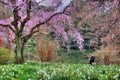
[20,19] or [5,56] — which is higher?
[20,19]

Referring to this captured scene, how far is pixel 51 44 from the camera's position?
27219mm

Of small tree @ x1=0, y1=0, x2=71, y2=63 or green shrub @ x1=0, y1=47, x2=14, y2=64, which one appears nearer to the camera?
small tree @ x1=0, y1=0, x2=71, y2=63

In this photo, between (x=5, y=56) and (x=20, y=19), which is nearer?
(x=20, y=19)

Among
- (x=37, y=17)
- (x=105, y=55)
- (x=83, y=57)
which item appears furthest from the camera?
(x=83, y=57)

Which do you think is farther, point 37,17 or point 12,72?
point 37,17

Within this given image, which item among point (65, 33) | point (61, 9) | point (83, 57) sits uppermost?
point (61, 9)

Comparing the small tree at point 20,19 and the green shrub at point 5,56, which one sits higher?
the small tree at point 20,19

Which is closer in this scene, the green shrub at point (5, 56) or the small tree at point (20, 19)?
the small tree at point (20, 19)

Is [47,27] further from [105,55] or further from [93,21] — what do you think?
[105,55]

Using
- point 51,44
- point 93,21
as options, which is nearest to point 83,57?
point 51,44

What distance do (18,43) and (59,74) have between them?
10724mm

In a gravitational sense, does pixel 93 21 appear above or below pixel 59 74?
above

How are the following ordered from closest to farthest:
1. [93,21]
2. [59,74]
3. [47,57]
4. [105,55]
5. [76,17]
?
[59,74] < [93,21] < [76,17] < [47,57] < [105,55]

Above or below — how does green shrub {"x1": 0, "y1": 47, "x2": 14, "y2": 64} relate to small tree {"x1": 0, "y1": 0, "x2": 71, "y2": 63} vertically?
below
